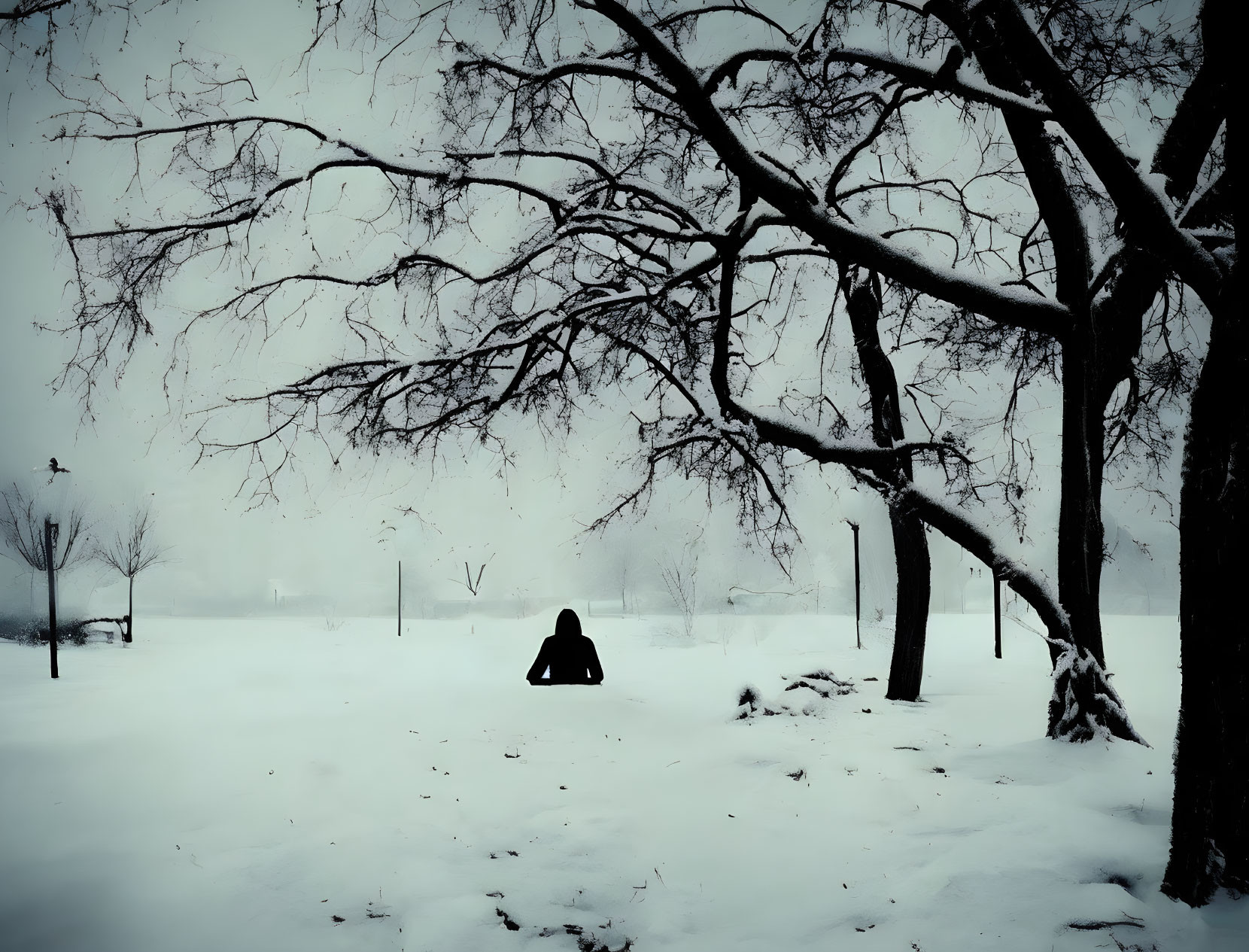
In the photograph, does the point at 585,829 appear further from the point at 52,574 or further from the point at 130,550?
the point at 130,550

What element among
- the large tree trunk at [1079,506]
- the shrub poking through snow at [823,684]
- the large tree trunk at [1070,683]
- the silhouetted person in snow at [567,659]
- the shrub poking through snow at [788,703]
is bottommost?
the shrub poking through snow at [823,684]

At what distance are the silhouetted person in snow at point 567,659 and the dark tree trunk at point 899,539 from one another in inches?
136

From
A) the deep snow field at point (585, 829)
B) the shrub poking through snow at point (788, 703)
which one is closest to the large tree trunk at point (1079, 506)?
the deep snow field at point (585, 829)

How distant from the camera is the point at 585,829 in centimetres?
421

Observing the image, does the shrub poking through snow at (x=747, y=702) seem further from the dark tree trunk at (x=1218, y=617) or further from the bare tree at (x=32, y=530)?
the bare tree at (x=32, y=530)

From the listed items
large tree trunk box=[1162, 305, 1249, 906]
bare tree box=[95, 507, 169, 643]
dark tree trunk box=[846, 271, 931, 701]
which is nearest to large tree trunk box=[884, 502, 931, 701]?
dark tree trunk box=[846, 271, 931, 701]

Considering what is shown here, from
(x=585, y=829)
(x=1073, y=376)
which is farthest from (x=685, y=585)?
(x=585, y=829)

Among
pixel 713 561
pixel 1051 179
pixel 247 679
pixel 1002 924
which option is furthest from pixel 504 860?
pixel 713 561

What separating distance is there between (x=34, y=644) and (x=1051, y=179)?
26153 millimetres

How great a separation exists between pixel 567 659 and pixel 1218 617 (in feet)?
22.3

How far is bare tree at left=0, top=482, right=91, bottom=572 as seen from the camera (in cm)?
2181

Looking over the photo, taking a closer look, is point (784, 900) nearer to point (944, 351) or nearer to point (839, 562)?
point (944, 351)

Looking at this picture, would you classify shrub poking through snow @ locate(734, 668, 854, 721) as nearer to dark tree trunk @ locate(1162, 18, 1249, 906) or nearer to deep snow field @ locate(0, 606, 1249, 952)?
deep snow field @ locate(0, 606, 1249, 952)

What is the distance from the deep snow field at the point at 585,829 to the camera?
310 centimetres
